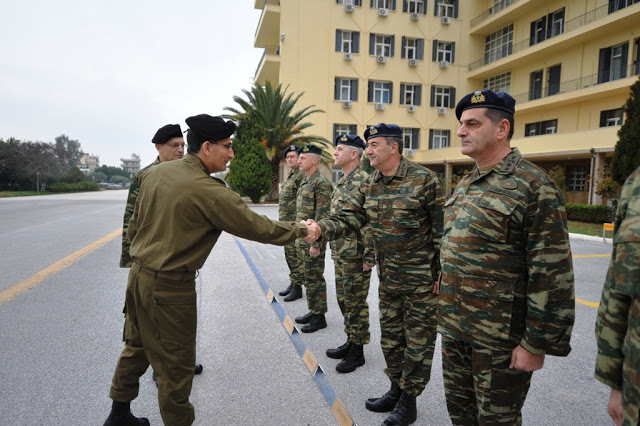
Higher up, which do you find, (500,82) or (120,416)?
(500,82)

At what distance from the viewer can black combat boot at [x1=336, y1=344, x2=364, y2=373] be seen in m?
3.47

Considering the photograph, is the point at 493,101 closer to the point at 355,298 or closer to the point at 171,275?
the point at 171,275

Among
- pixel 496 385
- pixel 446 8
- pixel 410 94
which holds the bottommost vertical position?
pixel 496 385

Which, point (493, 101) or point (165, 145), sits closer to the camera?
point (493, 101)

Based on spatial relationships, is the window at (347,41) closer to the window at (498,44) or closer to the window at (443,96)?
the window at (443,96)

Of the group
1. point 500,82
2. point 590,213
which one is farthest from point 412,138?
A: point 590,213

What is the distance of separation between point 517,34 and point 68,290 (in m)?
29.6

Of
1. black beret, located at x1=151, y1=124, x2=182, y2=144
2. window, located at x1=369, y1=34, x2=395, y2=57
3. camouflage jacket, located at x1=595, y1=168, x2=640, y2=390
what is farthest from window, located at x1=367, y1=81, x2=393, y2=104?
camouflage jacket, located at x1=595, y1=168, x2=640, y2=390

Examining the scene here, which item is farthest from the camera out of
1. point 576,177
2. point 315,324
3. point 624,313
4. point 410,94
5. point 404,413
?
point 410,94

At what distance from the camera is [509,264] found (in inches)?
76.1

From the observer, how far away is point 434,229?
2924 mm

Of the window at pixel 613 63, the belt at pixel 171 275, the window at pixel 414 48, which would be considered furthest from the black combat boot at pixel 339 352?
the window at pixel 414 48

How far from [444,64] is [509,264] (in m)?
30.5

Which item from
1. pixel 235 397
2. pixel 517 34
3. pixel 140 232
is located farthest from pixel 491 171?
pixel 517 34
